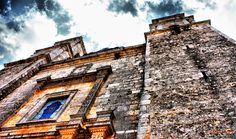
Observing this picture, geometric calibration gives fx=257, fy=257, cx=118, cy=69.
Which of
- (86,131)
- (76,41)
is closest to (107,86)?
(86,131)

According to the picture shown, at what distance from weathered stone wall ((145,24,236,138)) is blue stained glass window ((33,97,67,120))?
2.92m

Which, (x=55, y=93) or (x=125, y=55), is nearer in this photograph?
(x=55, y=93)

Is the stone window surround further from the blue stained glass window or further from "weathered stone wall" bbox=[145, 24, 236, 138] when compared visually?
"weathered stone wall" bbox=[145, 24, 236, 138]

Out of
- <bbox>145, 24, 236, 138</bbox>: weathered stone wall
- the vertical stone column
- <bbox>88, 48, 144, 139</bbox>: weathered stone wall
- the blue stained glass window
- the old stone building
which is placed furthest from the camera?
the blue stained glass window

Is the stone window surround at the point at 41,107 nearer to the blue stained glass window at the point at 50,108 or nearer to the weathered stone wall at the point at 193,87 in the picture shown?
the blue stained glass window at the point at 50,108

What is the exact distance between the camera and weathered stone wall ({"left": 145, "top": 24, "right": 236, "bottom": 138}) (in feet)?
14.9

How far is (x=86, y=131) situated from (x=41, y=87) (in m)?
4.15

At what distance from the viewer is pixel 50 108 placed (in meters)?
7.85

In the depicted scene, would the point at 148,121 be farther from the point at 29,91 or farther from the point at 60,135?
the point at 29,91

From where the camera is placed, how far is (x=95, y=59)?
1105 centimetres

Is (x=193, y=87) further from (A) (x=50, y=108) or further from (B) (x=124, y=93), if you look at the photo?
(A) (x=50, y=108)

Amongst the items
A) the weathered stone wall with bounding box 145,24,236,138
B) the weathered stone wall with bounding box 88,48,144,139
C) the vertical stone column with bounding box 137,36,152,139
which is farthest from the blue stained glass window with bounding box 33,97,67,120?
the weathered stone wall with bounding box 145,24,236,138

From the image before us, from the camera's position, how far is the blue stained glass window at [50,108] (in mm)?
7376

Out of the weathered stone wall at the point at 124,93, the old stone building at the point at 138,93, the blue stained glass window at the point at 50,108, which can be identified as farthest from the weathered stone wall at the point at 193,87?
the blue stained glass window at the point at 50,108
